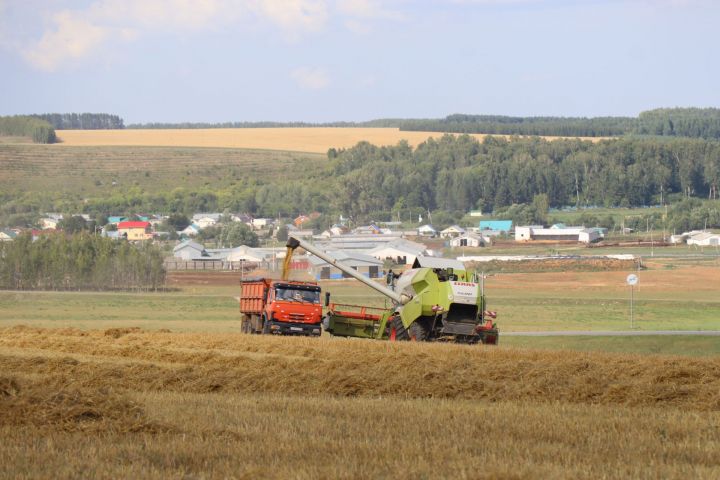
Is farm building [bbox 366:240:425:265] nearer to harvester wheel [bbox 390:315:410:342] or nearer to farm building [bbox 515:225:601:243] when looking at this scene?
farm building [bbox 515:225:601:243]

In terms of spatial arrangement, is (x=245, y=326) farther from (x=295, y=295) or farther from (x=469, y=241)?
(x=469, y=241)

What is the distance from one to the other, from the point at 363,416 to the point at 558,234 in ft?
508

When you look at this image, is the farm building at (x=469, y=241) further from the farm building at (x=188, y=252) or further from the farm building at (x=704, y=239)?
the farm building at (x=188, y=252)

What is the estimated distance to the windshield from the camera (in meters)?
45.3

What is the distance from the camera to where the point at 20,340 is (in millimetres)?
36719

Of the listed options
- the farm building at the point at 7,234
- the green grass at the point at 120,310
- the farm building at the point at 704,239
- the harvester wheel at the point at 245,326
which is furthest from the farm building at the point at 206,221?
the harvester wheel at the point at 245,326

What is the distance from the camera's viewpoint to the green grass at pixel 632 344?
1583 inches

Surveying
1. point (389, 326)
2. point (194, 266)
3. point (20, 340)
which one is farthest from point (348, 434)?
point (194, 266)

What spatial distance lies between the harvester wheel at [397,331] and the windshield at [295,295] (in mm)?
4423

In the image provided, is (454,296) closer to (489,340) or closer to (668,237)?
(489,340)

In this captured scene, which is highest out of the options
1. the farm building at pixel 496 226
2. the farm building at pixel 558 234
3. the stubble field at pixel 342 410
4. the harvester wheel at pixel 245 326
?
the stubble field at pixel 342 410

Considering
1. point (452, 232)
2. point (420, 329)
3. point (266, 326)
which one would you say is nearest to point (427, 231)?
point (452, 232)

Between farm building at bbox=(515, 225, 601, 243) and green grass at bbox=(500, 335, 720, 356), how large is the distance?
121 metres

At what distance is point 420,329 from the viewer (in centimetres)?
4066
